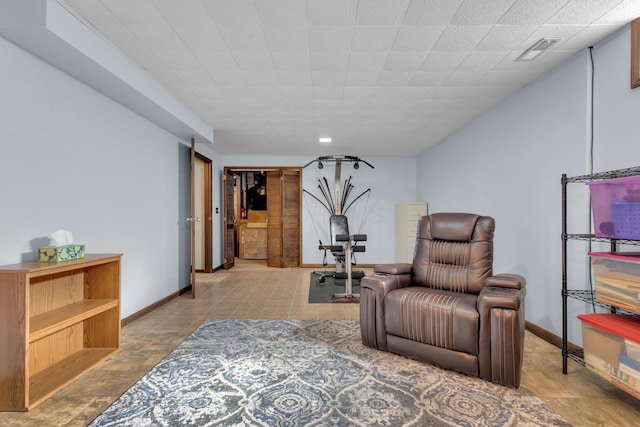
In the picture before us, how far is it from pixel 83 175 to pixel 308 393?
97.9 inches

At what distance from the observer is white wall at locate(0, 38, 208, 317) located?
204cm

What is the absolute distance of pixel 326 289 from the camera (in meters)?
4.75

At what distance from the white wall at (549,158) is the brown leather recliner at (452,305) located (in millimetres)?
744

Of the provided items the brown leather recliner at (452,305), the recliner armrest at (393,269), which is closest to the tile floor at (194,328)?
the brown leather recliner at (452,305)

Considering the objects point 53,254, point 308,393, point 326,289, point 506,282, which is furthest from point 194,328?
point 506,282

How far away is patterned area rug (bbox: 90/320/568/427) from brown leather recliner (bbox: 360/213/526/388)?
13cm

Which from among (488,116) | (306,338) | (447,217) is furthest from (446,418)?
(488,116)

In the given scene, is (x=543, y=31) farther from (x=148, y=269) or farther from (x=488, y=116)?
(x=148, y=269)

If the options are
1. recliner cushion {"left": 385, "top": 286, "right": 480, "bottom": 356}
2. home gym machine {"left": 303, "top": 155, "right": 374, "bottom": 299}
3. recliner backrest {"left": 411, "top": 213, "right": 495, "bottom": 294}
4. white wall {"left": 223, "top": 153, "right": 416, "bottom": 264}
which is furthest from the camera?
white wall {"left": 223, "top": 153, "right": 416, "bottom": 264}

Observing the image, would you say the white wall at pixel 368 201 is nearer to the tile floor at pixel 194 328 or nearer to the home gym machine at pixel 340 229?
the home gym machine at pixel 340 229

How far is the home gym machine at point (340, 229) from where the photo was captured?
4252mm

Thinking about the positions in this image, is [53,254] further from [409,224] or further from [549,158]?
[409,224]

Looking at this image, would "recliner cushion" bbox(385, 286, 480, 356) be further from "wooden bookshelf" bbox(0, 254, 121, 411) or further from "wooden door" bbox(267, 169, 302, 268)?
"wooden door" bbox(267, 169, 302, 268)

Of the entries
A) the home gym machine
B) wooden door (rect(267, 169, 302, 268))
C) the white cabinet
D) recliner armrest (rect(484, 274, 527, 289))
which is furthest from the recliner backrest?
wooden door (rect(267, 169, 302, 268))
